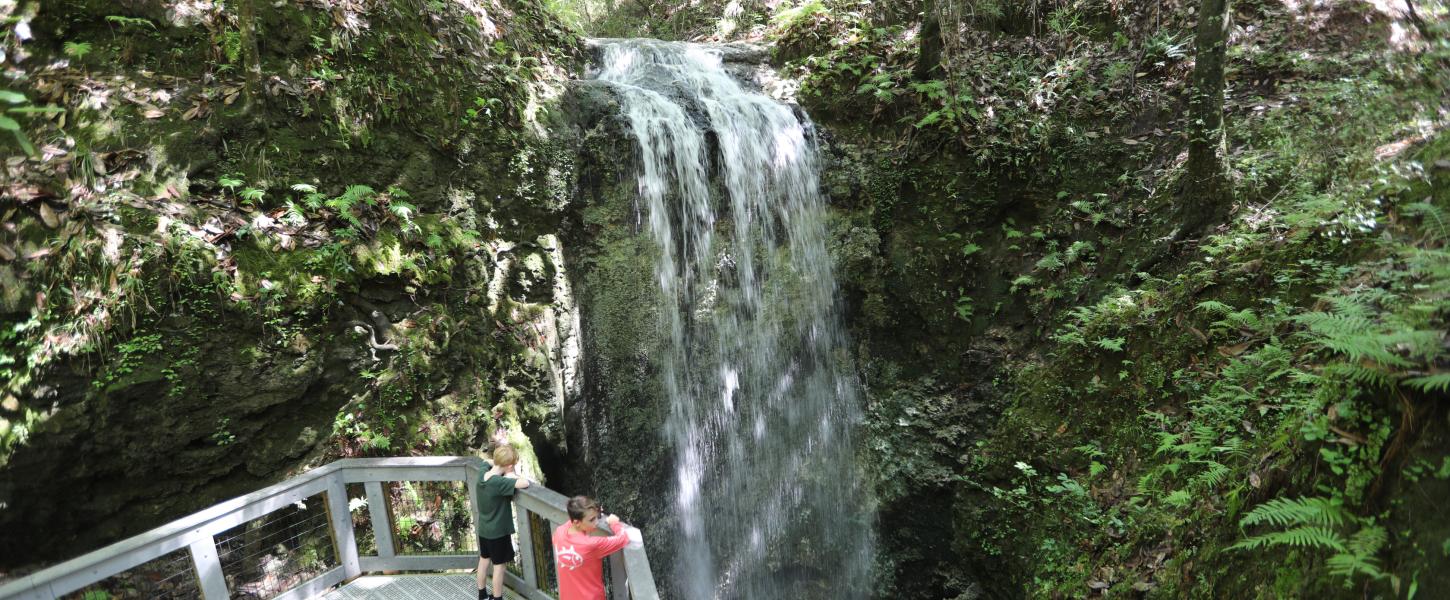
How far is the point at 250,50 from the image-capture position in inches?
229

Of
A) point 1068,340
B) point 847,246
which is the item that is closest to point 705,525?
point 847,246

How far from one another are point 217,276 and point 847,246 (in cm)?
755

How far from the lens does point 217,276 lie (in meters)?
5.25

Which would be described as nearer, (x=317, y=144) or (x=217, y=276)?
(x=217, y=276)

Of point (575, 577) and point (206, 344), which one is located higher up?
point (206, 344)

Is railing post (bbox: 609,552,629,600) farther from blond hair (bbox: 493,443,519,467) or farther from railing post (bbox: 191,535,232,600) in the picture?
railing post (bbox: 191,535,232,600)

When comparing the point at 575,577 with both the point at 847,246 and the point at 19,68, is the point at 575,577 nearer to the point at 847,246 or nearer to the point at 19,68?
the point at 19,68

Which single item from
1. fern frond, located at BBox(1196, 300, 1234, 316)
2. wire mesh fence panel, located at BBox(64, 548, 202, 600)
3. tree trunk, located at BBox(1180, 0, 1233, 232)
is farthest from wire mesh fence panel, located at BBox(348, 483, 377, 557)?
tree trunk, located at BBox(1180, 0, 1233, 232)

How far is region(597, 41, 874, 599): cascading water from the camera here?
909cm

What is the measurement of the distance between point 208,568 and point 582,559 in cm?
243

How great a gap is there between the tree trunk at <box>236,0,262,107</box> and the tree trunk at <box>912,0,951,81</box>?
8.14m

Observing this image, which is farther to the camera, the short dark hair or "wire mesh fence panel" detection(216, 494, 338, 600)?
"wire mesh fence panel" detection(216, 494, 338, 600)

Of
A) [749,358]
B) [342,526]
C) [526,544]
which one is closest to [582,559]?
[526,544]

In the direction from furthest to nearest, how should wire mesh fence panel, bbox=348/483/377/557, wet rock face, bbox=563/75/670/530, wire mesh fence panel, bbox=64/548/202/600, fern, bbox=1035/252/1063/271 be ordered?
wet rock face, bbox=563/75/670/530, fern, bbox=1035/252/1063/271, wire mesh fence panel, bbox=348/483/377/557, wire mesh fence panel, bbox=64/548/202/600
